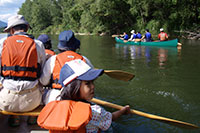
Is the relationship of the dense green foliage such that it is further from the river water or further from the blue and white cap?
the blue and white cap

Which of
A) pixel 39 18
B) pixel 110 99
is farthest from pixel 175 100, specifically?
pixel 39 18

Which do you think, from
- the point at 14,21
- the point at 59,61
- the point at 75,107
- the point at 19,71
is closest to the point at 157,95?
the point at 59,61

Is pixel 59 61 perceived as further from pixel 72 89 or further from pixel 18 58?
pixel 72 89

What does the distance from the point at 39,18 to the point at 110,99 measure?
5983cm

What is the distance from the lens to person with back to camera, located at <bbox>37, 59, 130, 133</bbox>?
1.54m

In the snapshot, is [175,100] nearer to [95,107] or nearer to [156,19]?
[95,107]

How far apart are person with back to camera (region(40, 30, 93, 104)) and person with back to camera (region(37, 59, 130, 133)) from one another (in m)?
0.95

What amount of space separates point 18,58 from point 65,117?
4.32 feet

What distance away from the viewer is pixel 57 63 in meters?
2.82

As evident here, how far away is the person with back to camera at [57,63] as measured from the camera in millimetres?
2828

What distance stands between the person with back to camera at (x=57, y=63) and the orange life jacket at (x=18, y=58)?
0.90 feet

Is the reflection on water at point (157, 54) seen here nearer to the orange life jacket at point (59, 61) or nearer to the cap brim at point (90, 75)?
the orange life jacket at point (59, 61)

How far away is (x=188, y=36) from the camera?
794 inches

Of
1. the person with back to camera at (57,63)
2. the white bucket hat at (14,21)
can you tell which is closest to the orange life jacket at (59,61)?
the person with back to camera at (57,63)
